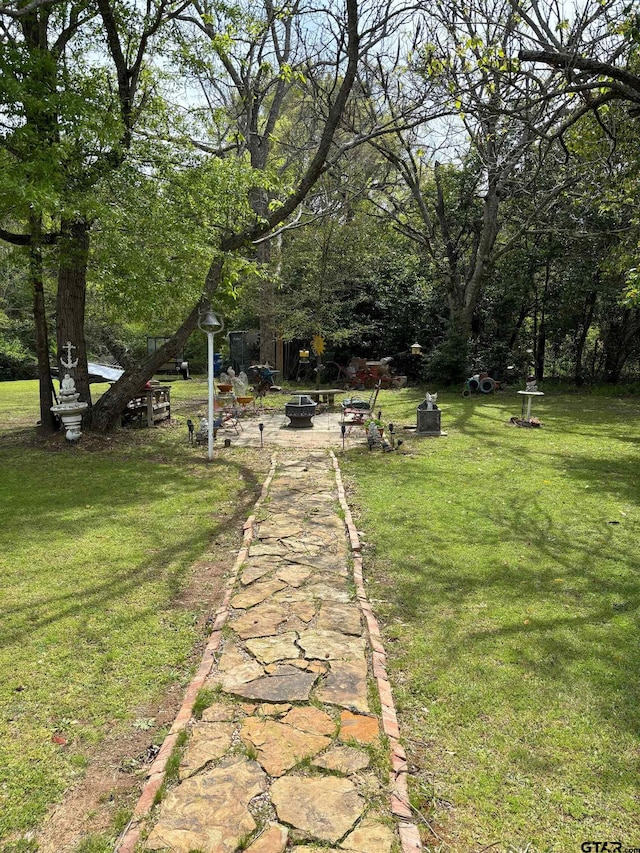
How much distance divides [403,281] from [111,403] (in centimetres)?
1355

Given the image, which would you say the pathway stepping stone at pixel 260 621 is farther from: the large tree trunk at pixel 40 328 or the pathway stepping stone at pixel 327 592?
the large tree trunk at pixel 40 328

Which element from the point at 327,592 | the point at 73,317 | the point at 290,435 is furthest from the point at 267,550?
the point at 73,317

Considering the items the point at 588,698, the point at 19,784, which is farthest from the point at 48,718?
the point at 588,698

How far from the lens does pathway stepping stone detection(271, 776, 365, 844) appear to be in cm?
222

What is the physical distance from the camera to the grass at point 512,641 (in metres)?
2.42

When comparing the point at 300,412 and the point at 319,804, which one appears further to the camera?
the point at 300,412

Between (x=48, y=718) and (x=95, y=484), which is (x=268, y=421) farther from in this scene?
(x=48, y=718)

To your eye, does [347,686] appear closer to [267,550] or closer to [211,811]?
[211,811]

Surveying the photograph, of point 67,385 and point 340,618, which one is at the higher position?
point 67,385

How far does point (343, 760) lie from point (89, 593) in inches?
108

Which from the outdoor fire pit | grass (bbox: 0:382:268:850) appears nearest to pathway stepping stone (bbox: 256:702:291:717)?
grass (bbox: 0:382:268:850)

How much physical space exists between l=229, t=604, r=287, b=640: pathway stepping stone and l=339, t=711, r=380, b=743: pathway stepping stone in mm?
991

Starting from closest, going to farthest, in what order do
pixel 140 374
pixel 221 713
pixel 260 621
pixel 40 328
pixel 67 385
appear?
pixel 221 713, pixel 260 621, pixel 67 385, pixel 40 328, pixel 140 374

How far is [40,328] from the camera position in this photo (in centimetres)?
1016
